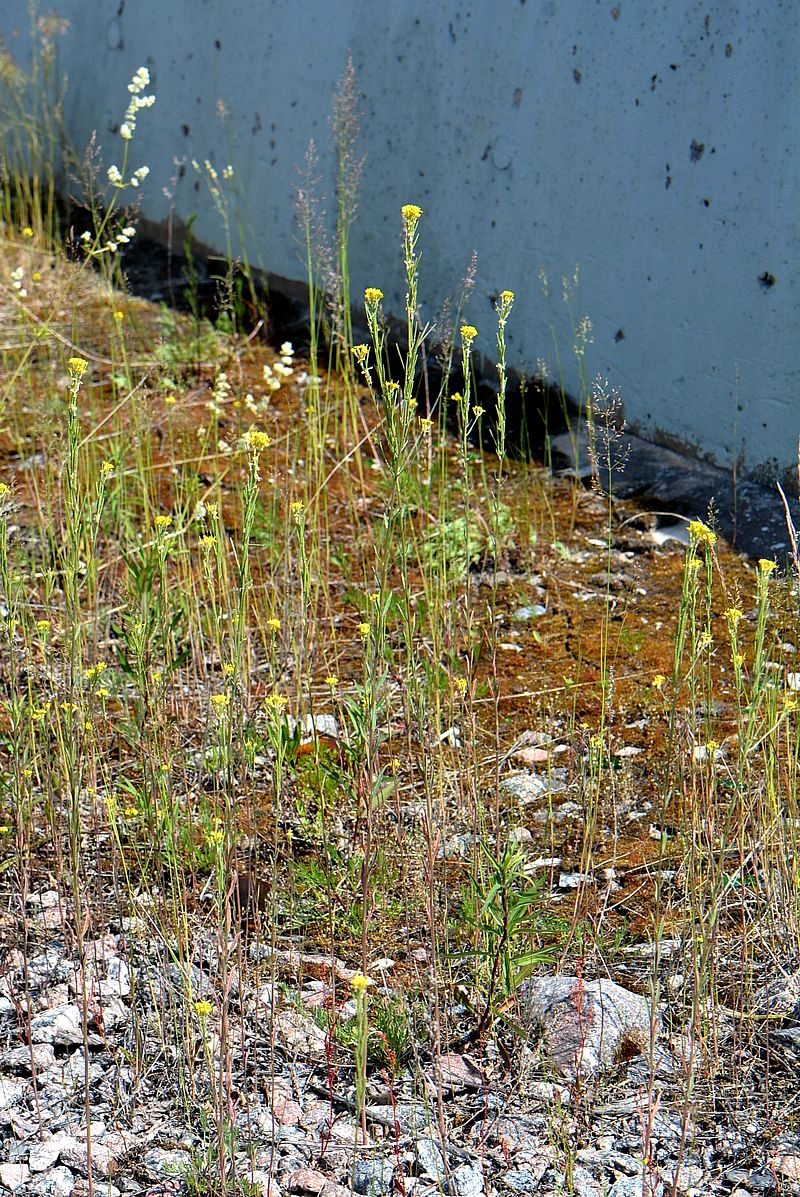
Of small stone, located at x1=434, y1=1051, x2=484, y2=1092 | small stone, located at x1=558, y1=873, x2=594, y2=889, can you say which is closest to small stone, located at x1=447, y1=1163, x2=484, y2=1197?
small stone, located at x1=434, y1=1051, x2=484, y2=1092

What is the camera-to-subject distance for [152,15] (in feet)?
19.5

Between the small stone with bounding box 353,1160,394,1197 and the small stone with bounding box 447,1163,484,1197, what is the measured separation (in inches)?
3.4

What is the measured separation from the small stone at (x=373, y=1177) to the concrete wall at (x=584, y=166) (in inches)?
95.4

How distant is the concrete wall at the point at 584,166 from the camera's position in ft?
11.6

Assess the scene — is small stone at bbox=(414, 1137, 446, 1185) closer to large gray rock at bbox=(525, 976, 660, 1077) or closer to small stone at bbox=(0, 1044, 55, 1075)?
large gray rock at bbox=(525, 976, 660, 1077)

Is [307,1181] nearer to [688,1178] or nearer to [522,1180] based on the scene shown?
[522,1180]

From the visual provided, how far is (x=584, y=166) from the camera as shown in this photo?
4.02 m

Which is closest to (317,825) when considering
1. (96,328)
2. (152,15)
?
(96,328)

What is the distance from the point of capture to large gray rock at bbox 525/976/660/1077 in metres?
1.94

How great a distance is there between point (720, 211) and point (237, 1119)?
2845 mm

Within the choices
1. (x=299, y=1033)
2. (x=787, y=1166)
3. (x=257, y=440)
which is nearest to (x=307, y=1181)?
(x=299, y=1033)

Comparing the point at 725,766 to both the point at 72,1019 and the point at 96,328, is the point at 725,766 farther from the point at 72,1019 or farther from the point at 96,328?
the point at 96,328

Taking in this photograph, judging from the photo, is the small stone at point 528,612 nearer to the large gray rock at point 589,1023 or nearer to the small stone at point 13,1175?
the large gray rock at point 589,1023

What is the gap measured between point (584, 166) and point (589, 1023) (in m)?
2.92
